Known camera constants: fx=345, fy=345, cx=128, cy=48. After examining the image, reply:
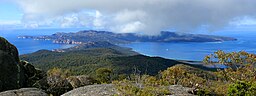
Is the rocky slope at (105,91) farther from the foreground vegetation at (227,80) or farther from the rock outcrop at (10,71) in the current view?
the rock outcrop at (10,71)

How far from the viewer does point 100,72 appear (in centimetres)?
4641

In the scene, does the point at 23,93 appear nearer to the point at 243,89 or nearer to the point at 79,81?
the point at 243,89

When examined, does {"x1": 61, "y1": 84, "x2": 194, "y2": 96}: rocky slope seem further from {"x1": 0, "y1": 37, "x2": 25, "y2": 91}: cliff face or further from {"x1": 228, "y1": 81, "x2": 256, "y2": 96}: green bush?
{"x1": 0, "y1": 37, "x2": 25, "y2": 91}: cliff face

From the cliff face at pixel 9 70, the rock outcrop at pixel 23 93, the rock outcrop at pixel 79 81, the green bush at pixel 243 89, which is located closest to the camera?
the rock outcrop at pixel 23 93

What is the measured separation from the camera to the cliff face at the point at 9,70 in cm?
2050

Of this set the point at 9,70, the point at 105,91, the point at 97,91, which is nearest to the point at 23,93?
the point at 97,91

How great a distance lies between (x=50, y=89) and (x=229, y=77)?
12533 millimetres

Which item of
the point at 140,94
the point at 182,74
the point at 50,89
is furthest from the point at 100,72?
the point at 140,94

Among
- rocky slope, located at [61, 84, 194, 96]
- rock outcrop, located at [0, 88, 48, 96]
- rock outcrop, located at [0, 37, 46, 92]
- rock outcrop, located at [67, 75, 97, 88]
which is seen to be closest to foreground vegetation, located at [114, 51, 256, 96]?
rocky slope, located at [61, 84, 194, 96]

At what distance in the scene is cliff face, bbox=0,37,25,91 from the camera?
20.5 metres

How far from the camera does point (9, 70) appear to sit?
2106 cm

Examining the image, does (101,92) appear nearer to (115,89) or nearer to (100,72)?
(115,89)

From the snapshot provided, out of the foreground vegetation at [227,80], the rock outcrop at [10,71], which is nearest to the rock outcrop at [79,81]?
the rock outcrop at [10,71]

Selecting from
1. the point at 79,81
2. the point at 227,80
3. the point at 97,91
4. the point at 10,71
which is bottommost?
the point at 79,81
